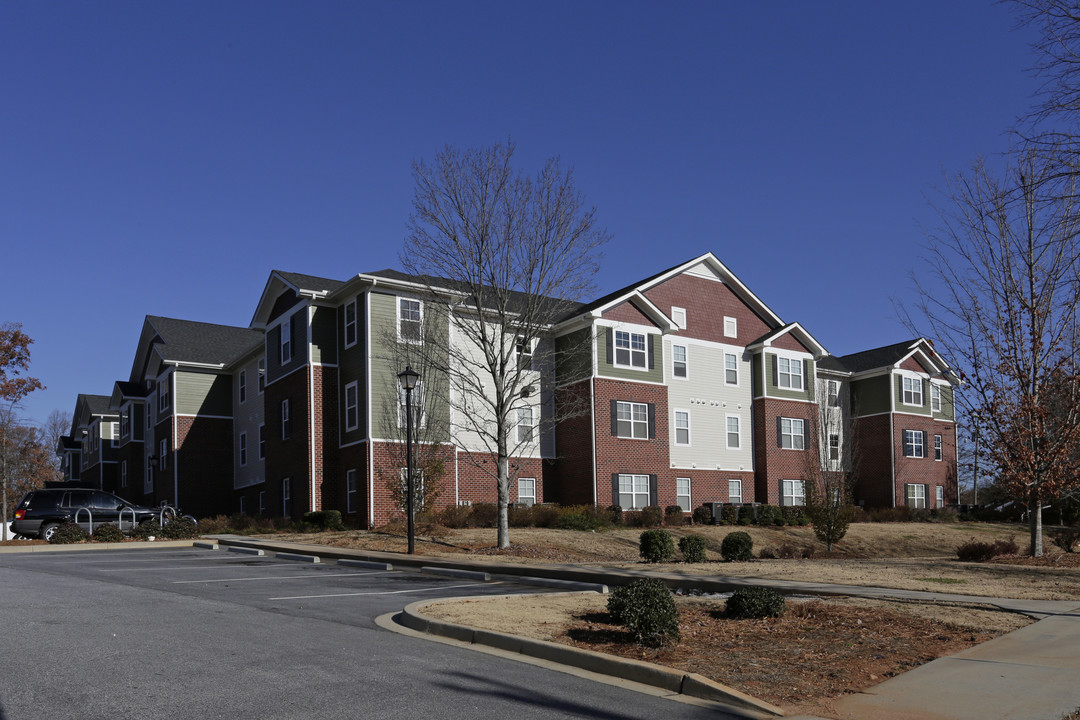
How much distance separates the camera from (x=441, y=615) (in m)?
11.2

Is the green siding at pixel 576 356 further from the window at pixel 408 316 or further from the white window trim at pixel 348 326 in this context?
the white window trim at pixel 348 326

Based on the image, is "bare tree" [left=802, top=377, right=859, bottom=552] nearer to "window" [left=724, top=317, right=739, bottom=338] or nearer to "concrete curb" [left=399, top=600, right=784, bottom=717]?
"window" [left=724, top=317, right=739, bottom=338]

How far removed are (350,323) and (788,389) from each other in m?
21.6

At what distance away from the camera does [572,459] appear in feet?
121

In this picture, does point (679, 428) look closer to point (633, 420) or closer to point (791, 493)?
point (633, 420)

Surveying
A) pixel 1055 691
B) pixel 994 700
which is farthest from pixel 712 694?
pixel 1055 691

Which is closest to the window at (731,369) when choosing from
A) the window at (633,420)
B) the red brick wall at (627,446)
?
the red brick wall at (627,446)

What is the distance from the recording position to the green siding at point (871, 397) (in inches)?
1844

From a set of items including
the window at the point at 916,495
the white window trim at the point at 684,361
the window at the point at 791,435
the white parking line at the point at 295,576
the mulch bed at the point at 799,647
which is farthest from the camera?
the window at the point at 916,495

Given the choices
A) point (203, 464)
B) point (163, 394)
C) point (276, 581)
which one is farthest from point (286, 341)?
point (276, 581)

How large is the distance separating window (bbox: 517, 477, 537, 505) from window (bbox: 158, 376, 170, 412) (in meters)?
21.3

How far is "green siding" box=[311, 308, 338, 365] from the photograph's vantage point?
34438 millimetres

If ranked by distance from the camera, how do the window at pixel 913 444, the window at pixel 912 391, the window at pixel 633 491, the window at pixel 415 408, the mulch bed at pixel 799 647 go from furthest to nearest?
the window at pixel 912 391 < the window at pixel 913 444 < the window at pixel 633 491 < the window at pixel 415 408 < the mulch bed at pixel 799 647

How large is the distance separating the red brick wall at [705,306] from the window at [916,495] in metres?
11.8
